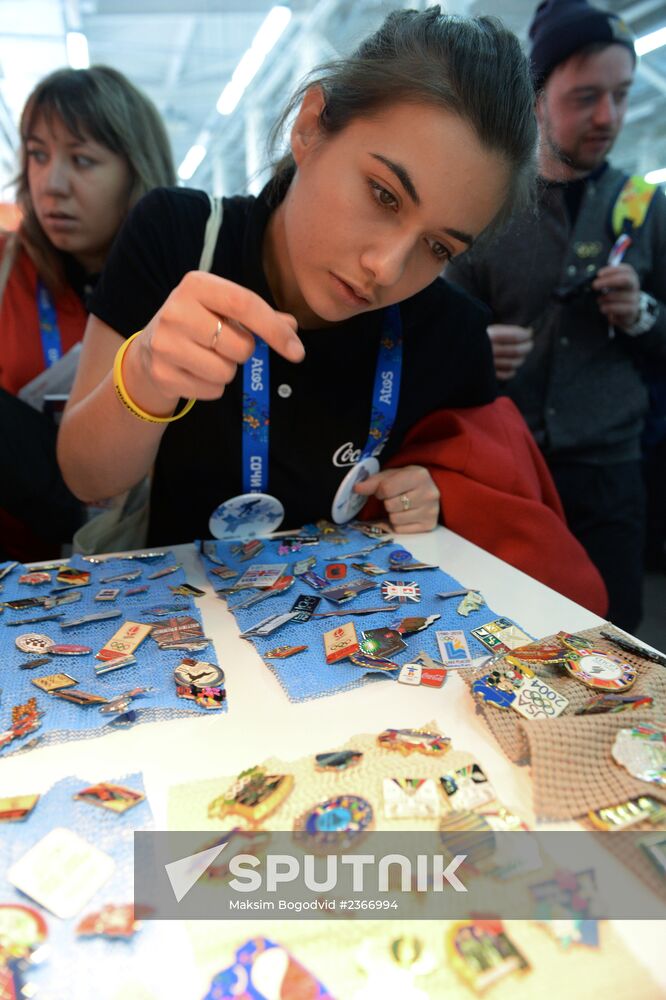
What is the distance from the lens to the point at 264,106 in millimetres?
5211

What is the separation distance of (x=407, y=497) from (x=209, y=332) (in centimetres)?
50

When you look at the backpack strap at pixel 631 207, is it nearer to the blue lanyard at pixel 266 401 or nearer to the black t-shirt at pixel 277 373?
the black t-shirt at pixel 277 373

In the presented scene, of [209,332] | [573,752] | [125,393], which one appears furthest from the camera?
[125,393]

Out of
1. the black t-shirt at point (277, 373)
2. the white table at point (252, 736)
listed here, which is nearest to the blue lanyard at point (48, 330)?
the black t-shirt at point (277, 373)

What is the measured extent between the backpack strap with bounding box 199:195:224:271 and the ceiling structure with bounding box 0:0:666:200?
7.42 ft

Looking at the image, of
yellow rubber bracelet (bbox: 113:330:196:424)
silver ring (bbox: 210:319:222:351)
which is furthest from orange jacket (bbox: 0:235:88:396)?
silver ring (bbox: 210:319:222:351)

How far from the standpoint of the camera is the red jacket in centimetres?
106

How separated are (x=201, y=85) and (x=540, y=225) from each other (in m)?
5.18

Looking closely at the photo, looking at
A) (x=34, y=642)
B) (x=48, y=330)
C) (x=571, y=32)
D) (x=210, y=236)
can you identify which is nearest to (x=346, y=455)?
(x=210, y=236)

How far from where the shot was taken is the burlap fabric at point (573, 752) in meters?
0.49

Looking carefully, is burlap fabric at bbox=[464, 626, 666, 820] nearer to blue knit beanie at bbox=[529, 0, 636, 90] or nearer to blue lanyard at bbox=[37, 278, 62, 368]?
blue lanyard at bbox=[37, 278, 62, 368]

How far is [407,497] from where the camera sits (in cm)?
106

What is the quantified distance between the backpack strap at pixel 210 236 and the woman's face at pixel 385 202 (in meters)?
0.17

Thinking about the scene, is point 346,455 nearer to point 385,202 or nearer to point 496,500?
point 496,500
